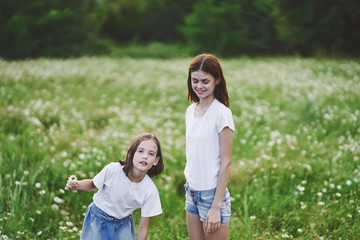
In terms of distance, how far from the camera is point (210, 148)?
2.30m

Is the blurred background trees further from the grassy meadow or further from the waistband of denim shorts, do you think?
the waistband of denim shorts

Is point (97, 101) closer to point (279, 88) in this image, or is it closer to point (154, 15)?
point (279, 88)

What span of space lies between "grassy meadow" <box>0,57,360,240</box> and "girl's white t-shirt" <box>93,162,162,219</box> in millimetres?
1008

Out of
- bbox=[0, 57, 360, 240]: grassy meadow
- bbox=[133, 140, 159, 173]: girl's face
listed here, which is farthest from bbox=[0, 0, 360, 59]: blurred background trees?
bbox=[133, 140, 159, 173]: girl's face

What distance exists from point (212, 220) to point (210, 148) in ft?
1.67

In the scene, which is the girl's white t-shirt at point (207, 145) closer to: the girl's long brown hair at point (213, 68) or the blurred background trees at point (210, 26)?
the girl's long brown hair at point (213, 68)

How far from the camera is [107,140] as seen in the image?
5441 millimetres

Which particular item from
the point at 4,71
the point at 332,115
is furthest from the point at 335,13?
the point at 4,71

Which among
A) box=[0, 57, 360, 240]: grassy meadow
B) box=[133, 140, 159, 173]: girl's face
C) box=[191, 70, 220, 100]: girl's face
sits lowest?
box=[0, 57, 360, 240]: grassy meadow

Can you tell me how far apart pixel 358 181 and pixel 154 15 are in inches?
1631

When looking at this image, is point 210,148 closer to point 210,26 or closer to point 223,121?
point 223,121

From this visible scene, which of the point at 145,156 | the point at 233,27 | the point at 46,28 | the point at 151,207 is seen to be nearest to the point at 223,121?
the point at 145,156

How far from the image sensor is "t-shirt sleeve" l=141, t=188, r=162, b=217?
238cm

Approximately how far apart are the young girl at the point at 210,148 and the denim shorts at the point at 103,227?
0.59 m
